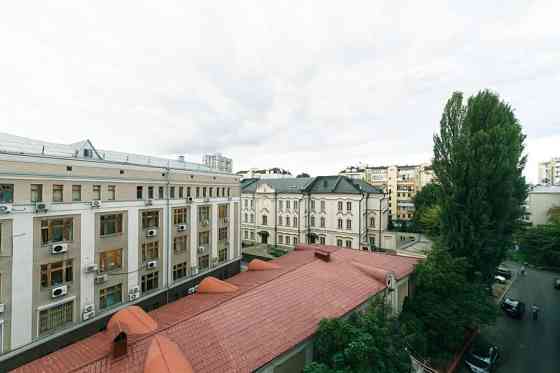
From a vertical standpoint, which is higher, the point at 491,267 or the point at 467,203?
the point at 467,203

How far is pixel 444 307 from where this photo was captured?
13.7m

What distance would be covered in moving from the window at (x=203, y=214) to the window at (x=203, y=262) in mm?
3225

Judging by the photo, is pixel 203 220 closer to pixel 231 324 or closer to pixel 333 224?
pixel 231 324

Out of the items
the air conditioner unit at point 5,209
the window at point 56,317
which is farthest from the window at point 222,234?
the air conditioner unit at point 5,209

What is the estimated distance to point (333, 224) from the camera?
115ft

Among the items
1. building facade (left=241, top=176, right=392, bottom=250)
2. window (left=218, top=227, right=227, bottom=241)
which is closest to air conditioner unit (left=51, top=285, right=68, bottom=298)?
window (left=218, top=227, right=227, bottom=241)

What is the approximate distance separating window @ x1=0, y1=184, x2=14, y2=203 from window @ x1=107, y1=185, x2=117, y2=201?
4.30m

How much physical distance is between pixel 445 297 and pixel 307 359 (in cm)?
999

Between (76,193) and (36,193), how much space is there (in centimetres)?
170

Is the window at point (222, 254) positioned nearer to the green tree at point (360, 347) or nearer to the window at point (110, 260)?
the window at point (110, 260)

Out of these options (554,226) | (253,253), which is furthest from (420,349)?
(554,226)

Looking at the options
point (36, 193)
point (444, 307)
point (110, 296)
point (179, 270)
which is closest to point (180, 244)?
point (179, 270)

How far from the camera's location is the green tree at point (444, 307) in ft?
43.6

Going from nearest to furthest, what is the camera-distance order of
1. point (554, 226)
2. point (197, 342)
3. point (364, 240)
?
point (197, 342)
point (554, 226)
point (364, 240)
